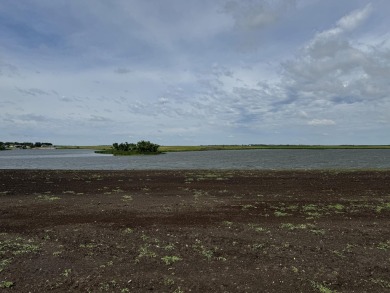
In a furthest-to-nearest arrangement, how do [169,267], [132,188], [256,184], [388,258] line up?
[256,184] → [132,188] → [388,258] → [169,267]

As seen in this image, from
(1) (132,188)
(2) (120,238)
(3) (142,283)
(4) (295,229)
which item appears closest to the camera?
(3) (142,283)

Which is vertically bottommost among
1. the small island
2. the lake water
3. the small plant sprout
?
the small plant sprout

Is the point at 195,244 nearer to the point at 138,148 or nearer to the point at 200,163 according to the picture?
the point at 200,163

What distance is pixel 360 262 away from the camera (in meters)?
11.5

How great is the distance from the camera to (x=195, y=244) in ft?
44.8

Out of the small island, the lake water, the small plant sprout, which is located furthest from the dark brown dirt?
the small island

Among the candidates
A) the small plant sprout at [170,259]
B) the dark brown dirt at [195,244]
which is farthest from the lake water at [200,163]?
the small plant sprout at [170,259]

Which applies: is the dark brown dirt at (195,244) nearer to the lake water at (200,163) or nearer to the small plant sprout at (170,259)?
the small plant sprout at (170,259)

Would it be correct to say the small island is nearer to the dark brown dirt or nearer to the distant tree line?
the distant tree line

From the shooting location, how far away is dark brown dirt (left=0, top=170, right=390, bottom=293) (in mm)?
10062

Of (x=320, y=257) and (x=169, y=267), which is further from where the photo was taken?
(x=320, y=257)

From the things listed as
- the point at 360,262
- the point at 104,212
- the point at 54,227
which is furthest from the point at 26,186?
the point at 360,262

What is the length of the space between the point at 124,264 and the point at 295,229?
27.9 feet

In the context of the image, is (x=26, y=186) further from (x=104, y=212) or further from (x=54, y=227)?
(x=54, y=227)
